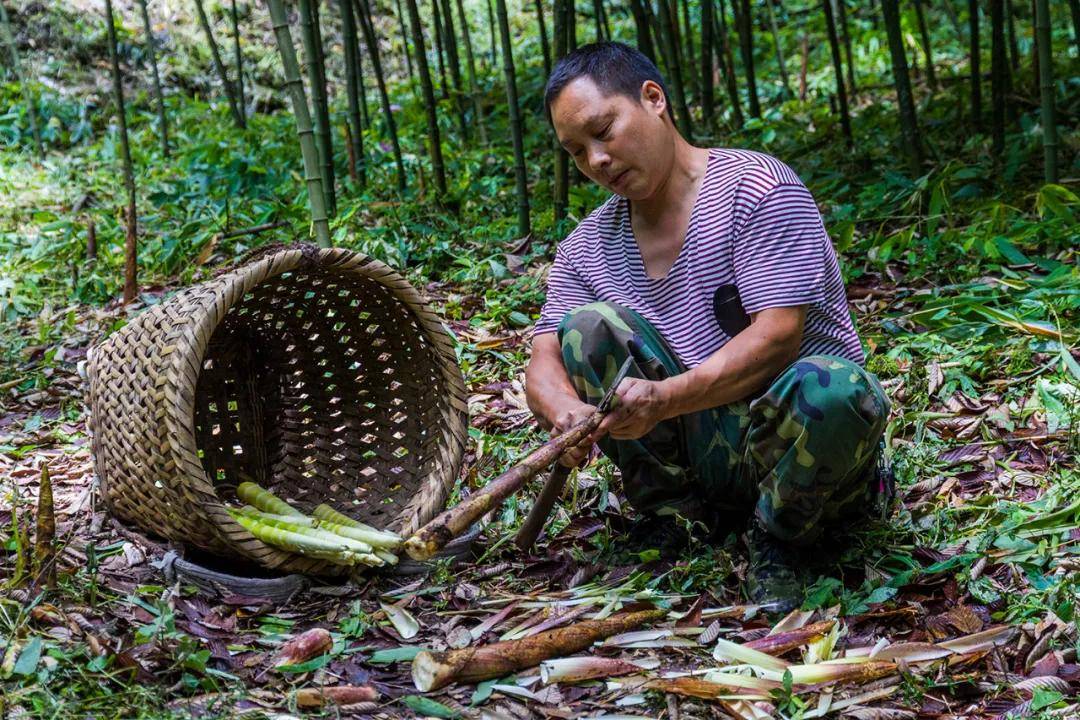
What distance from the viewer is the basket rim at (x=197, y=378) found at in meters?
2.17

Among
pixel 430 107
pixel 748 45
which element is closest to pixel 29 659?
pixel 430 107

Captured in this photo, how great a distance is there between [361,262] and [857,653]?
1295 mm

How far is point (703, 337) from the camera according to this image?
89.9 inches

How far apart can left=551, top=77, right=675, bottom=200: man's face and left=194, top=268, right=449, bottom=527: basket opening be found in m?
0.66

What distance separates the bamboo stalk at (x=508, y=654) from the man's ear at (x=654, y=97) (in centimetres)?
100

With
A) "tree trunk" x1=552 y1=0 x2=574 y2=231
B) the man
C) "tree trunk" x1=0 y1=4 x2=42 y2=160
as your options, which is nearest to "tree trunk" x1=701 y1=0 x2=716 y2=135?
"tree trunk" x1=552 y1=0 x2=574 y2=231

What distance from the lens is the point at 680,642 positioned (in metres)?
2.04

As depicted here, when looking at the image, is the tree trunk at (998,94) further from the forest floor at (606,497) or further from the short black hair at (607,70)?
the short black hair at (607,70)

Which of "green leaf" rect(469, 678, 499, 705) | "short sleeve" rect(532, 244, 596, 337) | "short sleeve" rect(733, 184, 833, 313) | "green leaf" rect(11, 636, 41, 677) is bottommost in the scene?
"green leaf" rect(469, 678, 499, 705)

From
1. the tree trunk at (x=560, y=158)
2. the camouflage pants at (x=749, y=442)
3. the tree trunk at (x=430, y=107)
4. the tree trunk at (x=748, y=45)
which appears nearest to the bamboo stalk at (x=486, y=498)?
the camouflage pants at (x=749, y=442)

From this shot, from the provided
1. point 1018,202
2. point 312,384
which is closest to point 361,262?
point 312,384

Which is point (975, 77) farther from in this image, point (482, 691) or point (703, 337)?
point (482, 691)

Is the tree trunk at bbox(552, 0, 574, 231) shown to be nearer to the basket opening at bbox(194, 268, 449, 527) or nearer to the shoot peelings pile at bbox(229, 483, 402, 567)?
the basket opening at bbox(194, 268, 449, 527)

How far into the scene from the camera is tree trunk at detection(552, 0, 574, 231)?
4.29 meters
